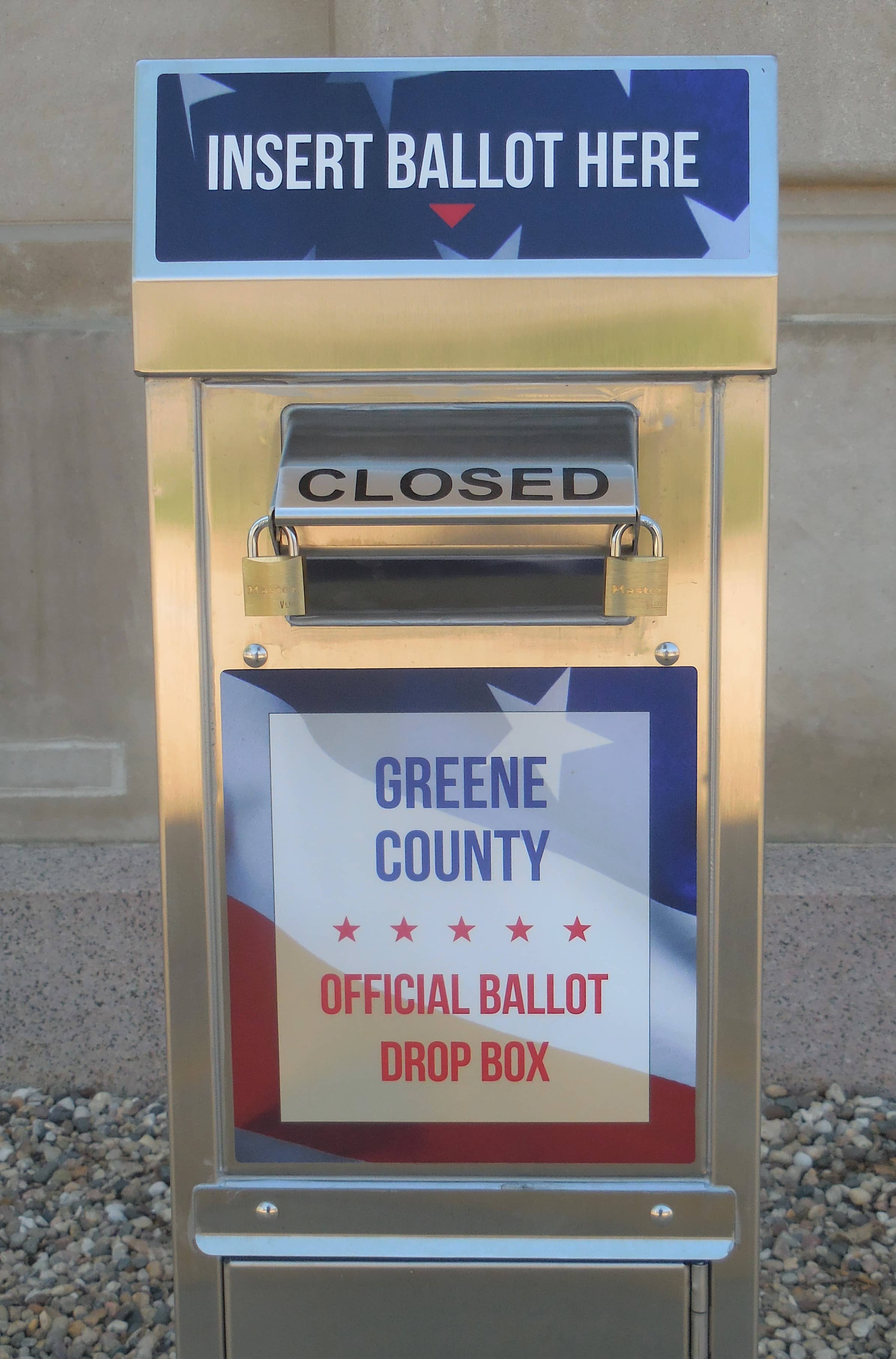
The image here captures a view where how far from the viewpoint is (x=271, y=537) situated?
1.38 metres

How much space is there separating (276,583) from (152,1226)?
7.16 feet

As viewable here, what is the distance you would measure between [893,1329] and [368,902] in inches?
72.6

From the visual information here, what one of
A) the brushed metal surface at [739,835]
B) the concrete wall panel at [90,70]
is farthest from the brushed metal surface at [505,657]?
the concrete wall panel at [90,70]

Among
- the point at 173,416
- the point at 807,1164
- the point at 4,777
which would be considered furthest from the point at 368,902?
the point at 4,777

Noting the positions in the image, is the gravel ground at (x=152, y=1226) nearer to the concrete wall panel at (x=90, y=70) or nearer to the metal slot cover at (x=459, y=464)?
the metal slot cover at (x=459, y=464)

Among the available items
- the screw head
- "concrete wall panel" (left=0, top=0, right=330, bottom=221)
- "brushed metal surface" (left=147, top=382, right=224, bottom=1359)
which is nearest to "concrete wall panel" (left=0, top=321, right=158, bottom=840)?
"concrete wall panel" (left=0, top=0, right=330, bottom=221)

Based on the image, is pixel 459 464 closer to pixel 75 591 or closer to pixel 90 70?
pixel 75 591

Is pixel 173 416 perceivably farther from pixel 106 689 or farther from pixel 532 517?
pixel 106 689

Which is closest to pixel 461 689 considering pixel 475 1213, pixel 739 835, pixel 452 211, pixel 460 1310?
pixel 739 835

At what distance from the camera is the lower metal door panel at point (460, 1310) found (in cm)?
153

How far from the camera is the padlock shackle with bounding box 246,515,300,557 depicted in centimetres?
136

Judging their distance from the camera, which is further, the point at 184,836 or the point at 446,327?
the point at 184,836

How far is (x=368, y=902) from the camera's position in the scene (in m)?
1.49

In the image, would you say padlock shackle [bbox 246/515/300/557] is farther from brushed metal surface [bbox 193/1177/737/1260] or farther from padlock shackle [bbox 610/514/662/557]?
brushed metal surface [bbox 193/1177/737/1260]
